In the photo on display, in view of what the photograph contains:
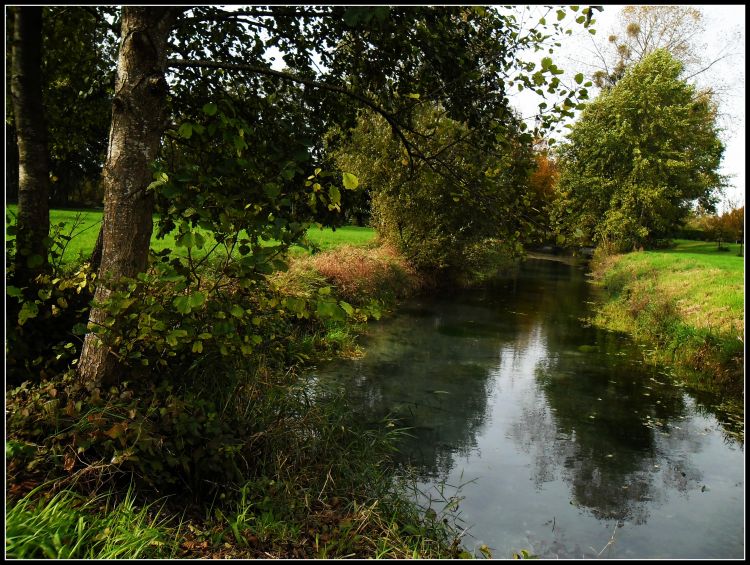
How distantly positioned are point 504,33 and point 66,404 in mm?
4474

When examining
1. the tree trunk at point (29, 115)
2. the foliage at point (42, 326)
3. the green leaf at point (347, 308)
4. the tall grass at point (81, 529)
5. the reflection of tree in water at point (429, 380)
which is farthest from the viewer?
the reflection of tree in water at point (429, 380)

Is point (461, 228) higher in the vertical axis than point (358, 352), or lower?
higher

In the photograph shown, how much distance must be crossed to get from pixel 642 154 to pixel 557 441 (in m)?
29.1

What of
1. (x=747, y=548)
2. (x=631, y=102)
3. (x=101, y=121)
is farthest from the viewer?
(x=631, y=102)

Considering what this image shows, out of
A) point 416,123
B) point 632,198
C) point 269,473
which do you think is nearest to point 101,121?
point 269,473

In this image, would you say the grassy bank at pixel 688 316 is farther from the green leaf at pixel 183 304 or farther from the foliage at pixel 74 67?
the foliage at pixel 74 67

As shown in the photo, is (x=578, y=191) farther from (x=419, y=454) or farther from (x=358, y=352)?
(x=419, y=454)

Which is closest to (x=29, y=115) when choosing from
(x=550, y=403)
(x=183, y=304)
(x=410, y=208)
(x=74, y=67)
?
(x=74, y=67)

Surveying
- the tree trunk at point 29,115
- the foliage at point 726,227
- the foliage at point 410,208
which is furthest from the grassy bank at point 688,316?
the foliage at point 726,227

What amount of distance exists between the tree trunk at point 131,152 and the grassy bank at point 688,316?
9.55 meters

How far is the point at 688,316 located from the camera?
11.9 meters

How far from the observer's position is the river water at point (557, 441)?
490 cm

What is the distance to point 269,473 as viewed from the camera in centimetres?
432

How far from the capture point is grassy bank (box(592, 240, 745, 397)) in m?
9.45
